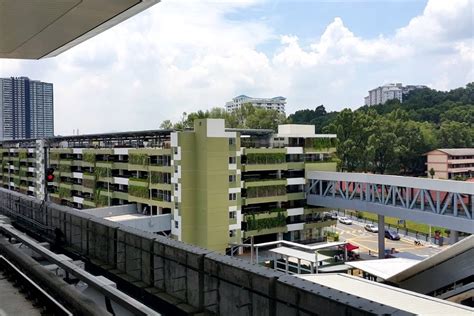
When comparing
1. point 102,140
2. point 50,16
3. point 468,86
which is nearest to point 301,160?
point 102,140

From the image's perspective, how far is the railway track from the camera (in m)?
5.64

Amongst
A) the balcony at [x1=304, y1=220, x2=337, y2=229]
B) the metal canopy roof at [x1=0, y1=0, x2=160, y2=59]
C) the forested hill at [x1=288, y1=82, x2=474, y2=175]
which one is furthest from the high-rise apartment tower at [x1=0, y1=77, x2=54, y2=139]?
the metal canopy roof at [x1=0, y1=0, x2=160, y2=59]

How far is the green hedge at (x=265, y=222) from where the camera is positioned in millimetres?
28703

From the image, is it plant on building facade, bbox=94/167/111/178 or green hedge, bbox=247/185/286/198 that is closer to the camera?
green hedge, bbox=247/185/286/198

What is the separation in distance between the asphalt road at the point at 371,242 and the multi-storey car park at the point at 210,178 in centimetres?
446

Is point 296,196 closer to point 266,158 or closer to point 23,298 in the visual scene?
point 266,158

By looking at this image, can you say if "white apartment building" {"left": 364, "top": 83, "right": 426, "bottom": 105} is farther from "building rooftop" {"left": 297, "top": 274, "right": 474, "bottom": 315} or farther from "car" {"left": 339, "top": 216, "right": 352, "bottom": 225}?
"building rooftop" {"left": 297, "top": 274, "right": 474, "bottom": 315}

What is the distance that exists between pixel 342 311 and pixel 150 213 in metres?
26.6

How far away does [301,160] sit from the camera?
32250 millimetres

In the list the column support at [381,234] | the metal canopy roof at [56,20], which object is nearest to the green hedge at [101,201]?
the column support at [381,234]

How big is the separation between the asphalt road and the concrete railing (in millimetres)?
27493

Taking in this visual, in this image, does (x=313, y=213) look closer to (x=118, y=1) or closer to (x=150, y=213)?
(x=150, y=213)

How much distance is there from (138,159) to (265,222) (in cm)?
916

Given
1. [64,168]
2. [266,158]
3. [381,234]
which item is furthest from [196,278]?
[64,168]
